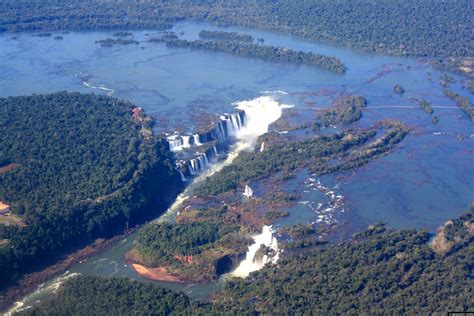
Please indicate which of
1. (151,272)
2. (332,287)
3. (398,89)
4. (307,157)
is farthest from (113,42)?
(332,287)

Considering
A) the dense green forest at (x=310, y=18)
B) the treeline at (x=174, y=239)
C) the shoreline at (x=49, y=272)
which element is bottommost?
the shoreline at (x=49, y=272)

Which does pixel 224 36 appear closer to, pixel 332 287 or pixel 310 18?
pixel 310 18

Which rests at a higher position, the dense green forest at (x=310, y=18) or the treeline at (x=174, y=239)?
the dense green forest at (x=310, y=18)

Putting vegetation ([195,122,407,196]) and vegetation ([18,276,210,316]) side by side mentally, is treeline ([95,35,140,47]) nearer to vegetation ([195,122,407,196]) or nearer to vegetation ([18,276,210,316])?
vegetation ([195,122,407,196])

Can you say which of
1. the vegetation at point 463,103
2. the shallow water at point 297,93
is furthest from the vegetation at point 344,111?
the vegetation at point 463,103

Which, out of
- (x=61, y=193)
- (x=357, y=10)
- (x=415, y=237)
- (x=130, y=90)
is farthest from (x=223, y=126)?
(x=357, y=10)

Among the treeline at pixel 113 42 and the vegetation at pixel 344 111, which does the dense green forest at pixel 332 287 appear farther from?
the treeline at pixel 113 42

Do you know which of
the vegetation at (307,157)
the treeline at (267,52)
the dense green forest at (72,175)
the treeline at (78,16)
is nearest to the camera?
the dense green forest at (72,175)

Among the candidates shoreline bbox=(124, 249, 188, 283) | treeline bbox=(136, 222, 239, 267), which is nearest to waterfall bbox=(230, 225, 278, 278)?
treeline bbox=(136, 222, 239, 267)
